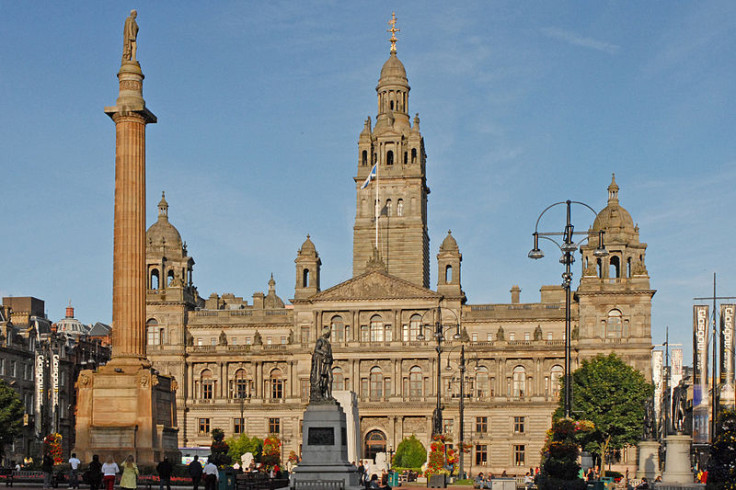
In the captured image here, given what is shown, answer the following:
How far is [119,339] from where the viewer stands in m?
54.2

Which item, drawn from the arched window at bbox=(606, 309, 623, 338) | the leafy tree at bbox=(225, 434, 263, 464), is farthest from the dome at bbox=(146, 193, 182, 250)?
the arched window at bbox=(606, 309, 623, 338)

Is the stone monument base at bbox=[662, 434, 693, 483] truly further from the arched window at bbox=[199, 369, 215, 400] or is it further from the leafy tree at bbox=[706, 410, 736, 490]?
the arched window at bbox=[199, 369, 215, 400]

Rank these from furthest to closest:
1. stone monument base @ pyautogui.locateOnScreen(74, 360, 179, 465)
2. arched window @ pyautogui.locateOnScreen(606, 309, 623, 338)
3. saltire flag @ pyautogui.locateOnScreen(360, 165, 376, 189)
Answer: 1. saltire flag @ pyautogui.locateOnScreen(360, 165, 376, 189)
2. arched window @ pyautogui.locateOnScreen(606, 309, 623, 338)
3. stone monument base @ pyautogui.locateOnScreen(74, 360, 179, 465)

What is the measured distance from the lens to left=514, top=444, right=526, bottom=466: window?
121m

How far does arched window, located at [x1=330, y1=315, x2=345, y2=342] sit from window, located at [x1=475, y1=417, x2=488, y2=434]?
16842mm

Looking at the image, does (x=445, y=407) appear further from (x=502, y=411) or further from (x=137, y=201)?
(x=137, y=201)

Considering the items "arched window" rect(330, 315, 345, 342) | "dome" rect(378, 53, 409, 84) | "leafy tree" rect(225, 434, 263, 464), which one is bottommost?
"leafy tree" rect(225, 434, 263, 464)

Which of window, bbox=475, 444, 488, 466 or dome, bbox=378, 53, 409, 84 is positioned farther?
dome, bbox=378, 53, 409, 84

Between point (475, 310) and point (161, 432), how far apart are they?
76.6 metres

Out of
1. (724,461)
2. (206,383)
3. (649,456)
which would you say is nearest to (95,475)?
(724,461)

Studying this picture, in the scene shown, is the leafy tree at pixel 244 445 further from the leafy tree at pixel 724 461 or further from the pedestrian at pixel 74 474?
the leafy tree at pixel 724 461

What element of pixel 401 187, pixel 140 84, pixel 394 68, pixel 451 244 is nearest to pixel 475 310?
pixel 451 244

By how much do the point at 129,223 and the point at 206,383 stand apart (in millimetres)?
77634

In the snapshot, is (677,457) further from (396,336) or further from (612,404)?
(396,336)
